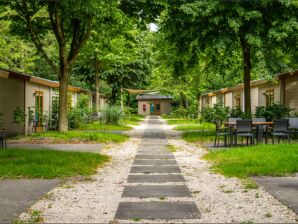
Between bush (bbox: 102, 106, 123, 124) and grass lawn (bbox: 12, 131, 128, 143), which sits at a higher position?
bush (bbox: 102, 106, 123, 124)

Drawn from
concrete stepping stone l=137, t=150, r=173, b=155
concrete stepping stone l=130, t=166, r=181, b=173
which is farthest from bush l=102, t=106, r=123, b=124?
concrete stepping stone l=130, t=166, r=181, b=173

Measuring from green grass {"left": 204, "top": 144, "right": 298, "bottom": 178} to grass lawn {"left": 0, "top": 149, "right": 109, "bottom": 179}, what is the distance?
9.56 feet

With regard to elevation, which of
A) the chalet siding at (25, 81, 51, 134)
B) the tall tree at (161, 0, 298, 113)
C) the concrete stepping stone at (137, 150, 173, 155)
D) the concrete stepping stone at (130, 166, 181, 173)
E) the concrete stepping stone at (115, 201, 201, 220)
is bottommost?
the concrete stepping stone at (115, 201, 201, 220)

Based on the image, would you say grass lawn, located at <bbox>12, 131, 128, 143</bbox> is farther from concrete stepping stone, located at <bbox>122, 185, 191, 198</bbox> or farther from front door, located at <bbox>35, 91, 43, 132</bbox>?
concrete stepping stone, located at <bbox>122, 185, 191, 198</bbox>

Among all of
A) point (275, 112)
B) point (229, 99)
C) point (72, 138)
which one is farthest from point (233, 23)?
point (229, 99)

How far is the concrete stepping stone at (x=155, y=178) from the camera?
8.14 m

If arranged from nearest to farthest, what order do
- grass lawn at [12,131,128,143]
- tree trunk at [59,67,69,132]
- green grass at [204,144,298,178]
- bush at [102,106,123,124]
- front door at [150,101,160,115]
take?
green grass at [204,144,298,178]
grass lawn at [12,131,128,143]
tree trunk at [59,67,69,132]
bush at [102,106,123,124]
front door at [150,101,160,115]

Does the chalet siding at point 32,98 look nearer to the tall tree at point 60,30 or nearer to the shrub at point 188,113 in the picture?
the tall tree at point 60,30

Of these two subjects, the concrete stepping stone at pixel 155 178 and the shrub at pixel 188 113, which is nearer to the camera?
the concrete stepping stone at pixel 155 178

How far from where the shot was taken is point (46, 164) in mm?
9875

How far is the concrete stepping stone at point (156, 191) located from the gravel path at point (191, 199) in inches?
5.0

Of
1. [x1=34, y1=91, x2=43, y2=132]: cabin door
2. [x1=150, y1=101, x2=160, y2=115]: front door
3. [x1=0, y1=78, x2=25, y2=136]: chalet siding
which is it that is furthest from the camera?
[x1=150, y1=101, x2=160, y2=115]: front door

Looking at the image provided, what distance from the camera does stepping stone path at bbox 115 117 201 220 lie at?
18.5ft

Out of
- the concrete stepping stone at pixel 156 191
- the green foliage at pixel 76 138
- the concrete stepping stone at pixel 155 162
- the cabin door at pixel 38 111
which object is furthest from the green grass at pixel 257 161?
the cabin door at pixel 38 111
